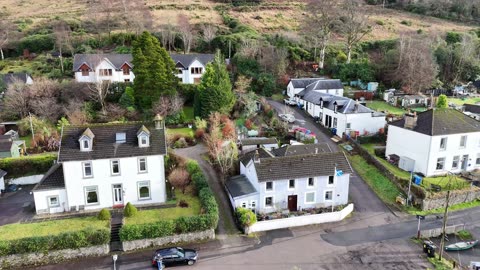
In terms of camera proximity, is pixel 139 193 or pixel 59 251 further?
pixel 139 193

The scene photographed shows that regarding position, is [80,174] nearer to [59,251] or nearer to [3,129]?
[59,251]

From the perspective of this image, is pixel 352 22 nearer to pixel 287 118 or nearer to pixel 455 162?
pixel 287 118

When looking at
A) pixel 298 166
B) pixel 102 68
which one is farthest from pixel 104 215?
pixel 102 68

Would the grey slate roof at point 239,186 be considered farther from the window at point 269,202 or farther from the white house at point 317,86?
the white house at point 317,86

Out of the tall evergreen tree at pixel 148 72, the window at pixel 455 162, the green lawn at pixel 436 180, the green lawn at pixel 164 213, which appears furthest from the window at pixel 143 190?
the window at pixel 455 162

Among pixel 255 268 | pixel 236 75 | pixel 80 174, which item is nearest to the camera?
pixel 255 268

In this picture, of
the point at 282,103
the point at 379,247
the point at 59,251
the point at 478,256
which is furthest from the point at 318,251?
the point at 282,103

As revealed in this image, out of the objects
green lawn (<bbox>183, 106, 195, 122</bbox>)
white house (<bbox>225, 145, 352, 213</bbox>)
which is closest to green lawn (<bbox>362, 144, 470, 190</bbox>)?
white house (<bbox>225, 145, 352, 213</bbox>)
